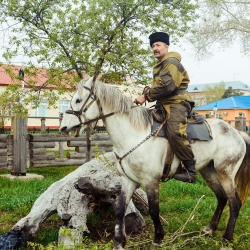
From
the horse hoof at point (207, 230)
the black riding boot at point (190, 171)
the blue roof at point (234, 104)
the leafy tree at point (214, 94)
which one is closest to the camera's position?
the black riding boot at point (190, 171)

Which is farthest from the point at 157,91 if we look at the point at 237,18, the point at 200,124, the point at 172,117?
the point at 237,18

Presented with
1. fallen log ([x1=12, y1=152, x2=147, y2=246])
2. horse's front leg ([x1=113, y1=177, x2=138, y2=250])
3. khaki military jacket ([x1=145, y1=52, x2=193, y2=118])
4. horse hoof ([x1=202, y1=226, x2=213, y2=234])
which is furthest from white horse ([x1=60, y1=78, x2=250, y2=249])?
fallen log ([x1=12, y1=152, x2=147, y2=246])

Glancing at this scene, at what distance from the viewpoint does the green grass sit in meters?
4.77

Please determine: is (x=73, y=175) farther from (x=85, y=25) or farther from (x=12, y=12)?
(x=12, y=12)

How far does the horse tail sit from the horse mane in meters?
1.80

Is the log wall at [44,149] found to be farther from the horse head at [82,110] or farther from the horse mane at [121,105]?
the horse head at [82,110]

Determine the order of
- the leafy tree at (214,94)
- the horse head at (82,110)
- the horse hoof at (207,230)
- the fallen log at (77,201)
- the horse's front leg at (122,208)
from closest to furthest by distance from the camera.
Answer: the horse head at (82,110)
the horse's front leg at (122,208)
the fallen log at (77,201)
the horse hoof at (207,230)
the leafy tree at (214,94)

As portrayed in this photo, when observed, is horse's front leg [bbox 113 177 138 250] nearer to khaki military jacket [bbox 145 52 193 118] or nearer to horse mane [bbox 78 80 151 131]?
horse mane [bbox 78 80 151 131]

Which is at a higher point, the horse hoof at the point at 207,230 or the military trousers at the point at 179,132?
the military trousers at the point at 179,132

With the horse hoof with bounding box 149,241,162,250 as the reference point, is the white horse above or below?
above

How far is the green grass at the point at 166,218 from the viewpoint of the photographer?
4.77 meters

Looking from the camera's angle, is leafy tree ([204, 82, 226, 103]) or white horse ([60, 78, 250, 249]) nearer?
white horse ([60, 78, 250, 249])

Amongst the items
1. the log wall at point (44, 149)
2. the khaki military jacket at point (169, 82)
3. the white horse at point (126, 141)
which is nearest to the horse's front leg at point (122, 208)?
the white horse at point (126, 141)

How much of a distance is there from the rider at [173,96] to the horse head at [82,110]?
0.60 meters
